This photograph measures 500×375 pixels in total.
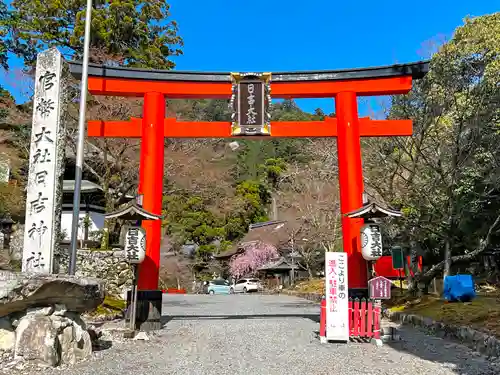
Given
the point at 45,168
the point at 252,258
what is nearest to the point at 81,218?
the point at 45,168

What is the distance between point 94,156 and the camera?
822 inches

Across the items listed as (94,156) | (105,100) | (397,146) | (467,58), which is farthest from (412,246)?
(94,156)

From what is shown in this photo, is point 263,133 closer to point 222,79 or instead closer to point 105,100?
point 222,79

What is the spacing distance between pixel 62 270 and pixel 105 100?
6.80 meters

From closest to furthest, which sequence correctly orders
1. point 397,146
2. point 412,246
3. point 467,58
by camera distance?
point 467,58 → point 397,146 → point 412,246

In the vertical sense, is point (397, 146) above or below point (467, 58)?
below

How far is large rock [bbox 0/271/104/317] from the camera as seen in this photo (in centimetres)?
548

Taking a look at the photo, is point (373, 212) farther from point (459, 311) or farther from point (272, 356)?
point (272, 356)

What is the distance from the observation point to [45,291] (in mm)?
5938

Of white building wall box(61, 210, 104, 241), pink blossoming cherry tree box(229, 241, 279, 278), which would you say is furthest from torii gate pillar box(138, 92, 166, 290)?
pink blossoming cherry tree box(229, 241, 279, 278)

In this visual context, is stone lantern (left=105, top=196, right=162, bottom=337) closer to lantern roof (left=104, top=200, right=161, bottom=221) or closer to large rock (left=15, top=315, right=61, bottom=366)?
lantern roof (left=104, top=200, right=161, bottom=221)

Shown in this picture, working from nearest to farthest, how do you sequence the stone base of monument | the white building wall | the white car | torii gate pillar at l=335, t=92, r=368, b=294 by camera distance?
the stone base of monument → torii gate pillar at l=335, t=92, r=368, b=294 → the white building wall → the white car

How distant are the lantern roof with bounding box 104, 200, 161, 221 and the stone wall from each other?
8.42 meters

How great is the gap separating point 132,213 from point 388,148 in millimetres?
9194
